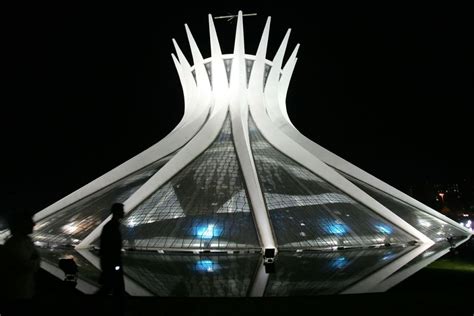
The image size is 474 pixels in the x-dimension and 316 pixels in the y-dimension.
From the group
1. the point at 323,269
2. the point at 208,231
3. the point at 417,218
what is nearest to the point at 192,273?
the point at 323,269

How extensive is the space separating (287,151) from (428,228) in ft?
25.8

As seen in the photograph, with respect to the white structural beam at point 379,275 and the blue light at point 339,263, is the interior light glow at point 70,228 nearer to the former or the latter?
the blue light at point 339,263

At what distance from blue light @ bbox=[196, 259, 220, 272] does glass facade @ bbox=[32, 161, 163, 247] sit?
282 inches

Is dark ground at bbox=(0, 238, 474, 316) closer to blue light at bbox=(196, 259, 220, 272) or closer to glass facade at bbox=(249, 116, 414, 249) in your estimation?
blue light at bbox=(196, 259, 220, 272)

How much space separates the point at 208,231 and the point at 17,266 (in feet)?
48.3

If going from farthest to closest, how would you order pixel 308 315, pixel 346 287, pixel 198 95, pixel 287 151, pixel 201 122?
1. pixel 198 95
2. pixel 201 122
3. pixel 287 151
4. pixel 346 287
5. pixel 308 315

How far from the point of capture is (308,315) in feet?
21.2

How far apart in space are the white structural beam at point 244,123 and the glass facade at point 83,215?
15.7 feet

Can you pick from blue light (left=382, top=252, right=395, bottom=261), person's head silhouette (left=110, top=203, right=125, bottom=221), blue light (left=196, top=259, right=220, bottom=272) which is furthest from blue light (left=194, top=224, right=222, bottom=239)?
person's head silhouette (left=110, top=203, right=125, bottom=221)

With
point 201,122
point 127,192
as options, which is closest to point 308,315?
point 127,192

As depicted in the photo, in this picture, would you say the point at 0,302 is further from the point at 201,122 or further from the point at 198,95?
the point at 198,95

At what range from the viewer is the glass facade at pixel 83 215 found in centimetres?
2033

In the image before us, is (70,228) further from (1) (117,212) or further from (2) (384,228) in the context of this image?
(1) (117,212)

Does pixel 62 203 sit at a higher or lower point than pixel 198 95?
lower
